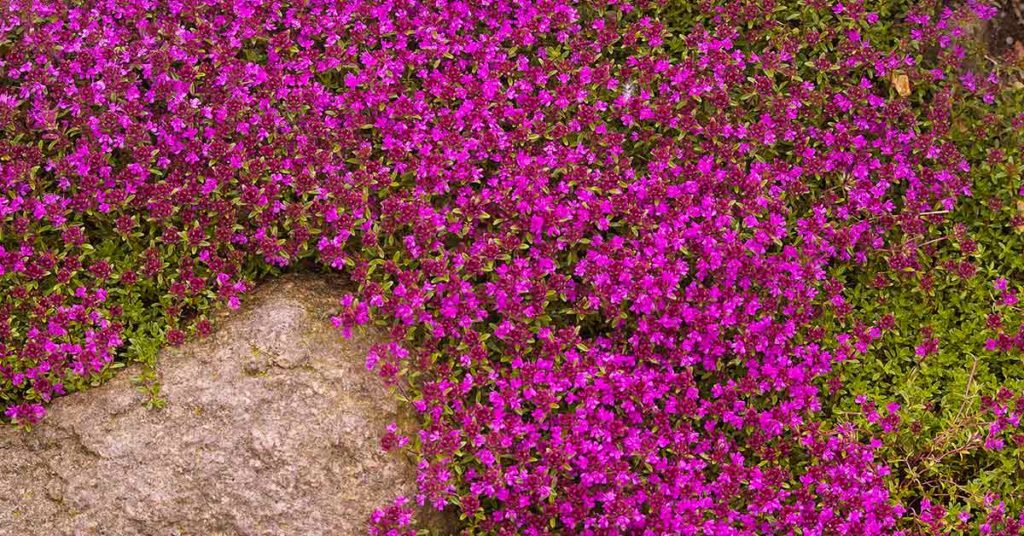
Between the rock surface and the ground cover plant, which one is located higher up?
the ground cover plant

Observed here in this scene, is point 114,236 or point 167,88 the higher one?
point 167,88

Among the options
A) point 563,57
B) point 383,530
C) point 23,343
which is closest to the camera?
point 383,530

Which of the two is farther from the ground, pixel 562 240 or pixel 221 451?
pixel 562 240

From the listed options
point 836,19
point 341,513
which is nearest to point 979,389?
point 836,19

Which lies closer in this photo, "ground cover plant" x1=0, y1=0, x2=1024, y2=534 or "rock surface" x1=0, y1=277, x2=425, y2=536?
"rock surface" x1=0, y1=277, x2=425, y2=536

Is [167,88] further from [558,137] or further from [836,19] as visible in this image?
[836,19]
